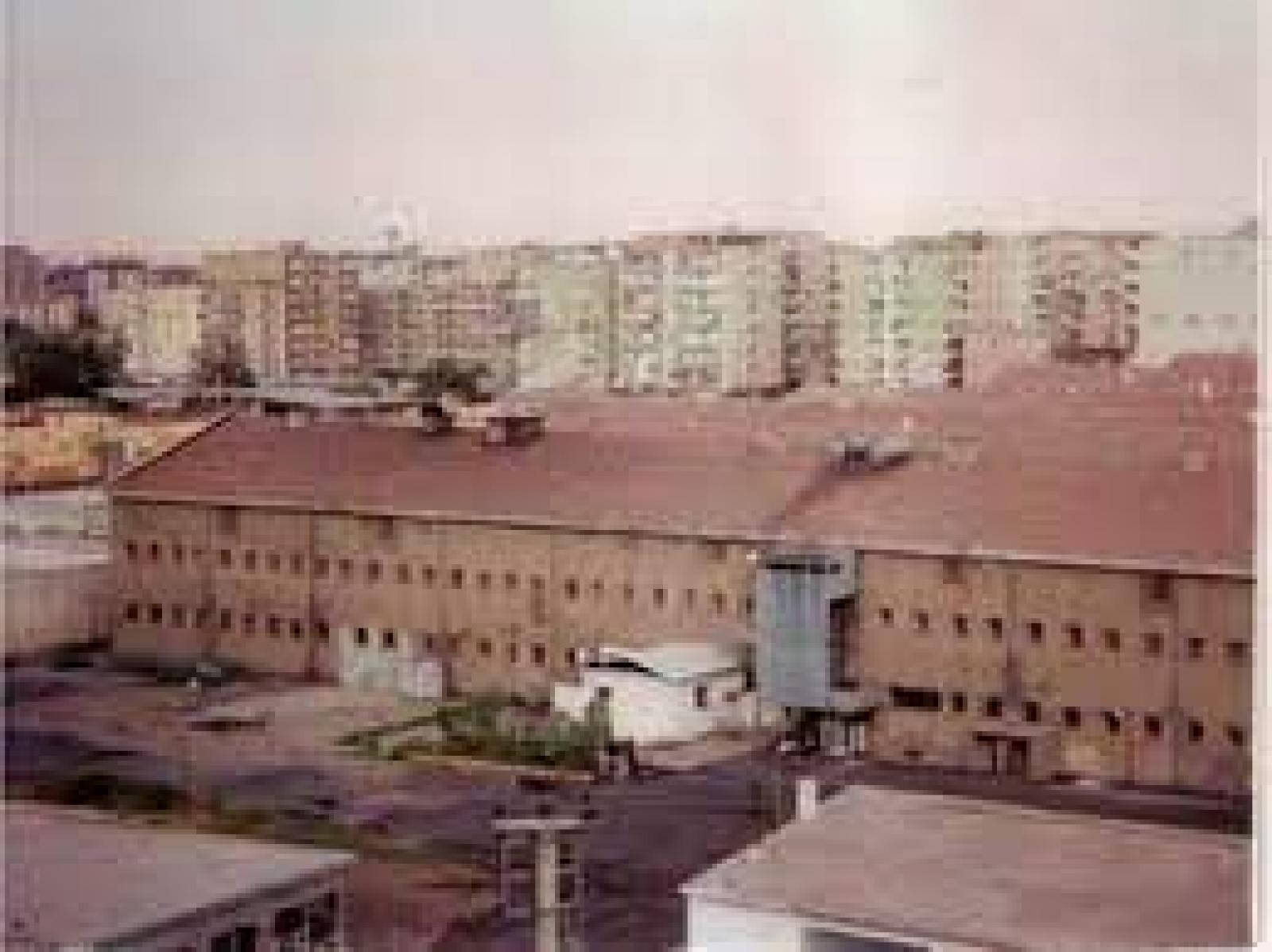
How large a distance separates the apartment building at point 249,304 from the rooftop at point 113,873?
2.44 feet

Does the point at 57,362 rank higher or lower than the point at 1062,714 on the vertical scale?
higher

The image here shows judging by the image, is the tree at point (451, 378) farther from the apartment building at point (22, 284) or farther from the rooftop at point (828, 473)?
the apartment building at point (22, 284)

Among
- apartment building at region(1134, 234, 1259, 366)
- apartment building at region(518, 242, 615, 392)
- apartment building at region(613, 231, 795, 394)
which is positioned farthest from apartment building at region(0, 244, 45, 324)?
apartment building at region(1134, 234, 1259, 366)

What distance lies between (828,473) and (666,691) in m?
0.42

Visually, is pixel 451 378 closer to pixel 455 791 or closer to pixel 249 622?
pixel 249 622

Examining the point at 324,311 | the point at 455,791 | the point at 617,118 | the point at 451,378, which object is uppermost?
the point at 617,118

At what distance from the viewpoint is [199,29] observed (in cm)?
382

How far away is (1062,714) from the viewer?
3555 mm

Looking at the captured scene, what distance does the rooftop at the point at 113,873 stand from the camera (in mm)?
3617

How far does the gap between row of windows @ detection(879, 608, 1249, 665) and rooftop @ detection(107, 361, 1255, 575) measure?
102 millimetres

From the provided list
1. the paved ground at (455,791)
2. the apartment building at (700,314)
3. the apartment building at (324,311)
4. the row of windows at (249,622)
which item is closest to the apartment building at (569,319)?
the apartment building at (700,314)

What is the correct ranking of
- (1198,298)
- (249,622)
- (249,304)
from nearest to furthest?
(1198,298) → (249,304) → (249,622)

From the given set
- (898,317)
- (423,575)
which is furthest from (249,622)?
(898,317)

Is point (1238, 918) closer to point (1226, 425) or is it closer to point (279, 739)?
point (1226, 425)
